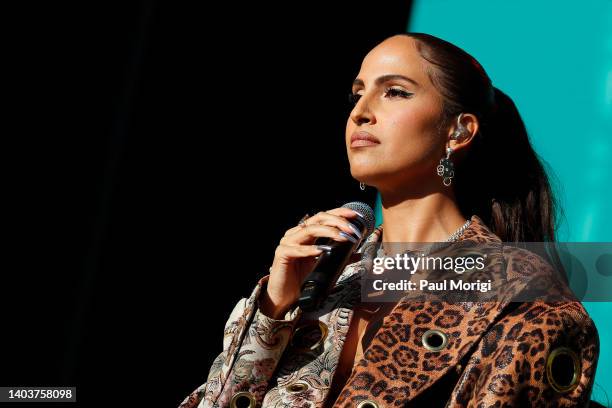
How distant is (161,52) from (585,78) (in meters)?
1.21

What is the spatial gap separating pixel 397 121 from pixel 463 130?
189 millimetres

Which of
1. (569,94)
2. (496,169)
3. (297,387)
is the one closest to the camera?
(297,387)

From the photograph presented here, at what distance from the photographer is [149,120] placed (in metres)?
2.69

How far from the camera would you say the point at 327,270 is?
1.61 meters

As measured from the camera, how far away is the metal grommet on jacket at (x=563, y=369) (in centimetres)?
162

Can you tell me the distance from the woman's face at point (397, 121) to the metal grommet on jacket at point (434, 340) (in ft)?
1.31

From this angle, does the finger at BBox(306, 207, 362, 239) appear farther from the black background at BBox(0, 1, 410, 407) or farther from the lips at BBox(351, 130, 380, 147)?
the black background at BBox(0, 1, 410, 407)

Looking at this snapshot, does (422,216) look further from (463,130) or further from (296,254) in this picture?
(296,254)

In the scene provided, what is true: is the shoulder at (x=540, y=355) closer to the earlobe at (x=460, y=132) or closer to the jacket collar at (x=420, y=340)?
the jacket collar at (x=420, y=340)

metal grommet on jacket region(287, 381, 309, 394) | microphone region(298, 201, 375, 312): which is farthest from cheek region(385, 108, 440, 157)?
metal grommet on jacket region(287, 381, 309, 394)

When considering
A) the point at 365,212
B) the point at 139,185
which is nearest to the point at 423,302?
the point at 365,212

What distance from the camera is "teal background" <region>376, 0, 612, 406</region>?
2.24 meters

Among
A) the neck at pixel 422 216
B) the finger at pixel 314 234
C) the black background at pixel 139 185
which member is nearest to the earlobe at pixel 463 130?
the neck at pixel 422 216

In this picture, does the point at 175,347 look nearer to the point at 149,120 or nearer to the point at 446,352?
the point at 149,120
